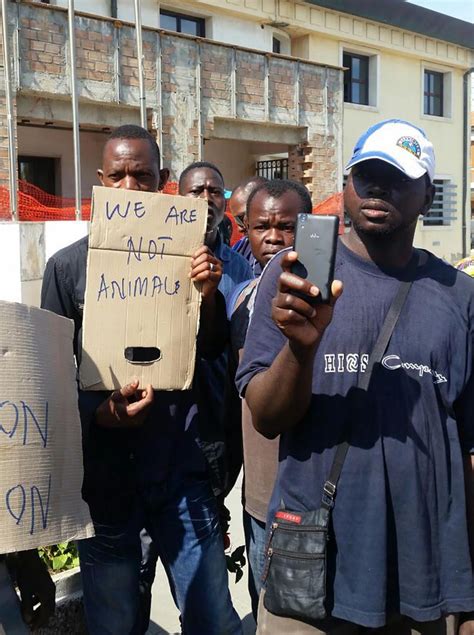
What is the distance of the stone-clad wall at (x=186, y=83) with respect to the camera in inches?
451

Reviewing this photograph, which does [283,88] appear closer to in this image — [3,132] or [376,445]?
[3,132]

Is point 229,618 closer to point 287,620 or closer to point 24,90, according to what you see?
point 287,620

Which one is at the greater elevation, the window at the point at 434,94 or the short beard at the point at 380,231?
the window at the point at 434,94

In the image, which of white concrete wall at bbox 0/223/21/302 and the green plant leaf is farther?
white concrete wall at bbox 0/223/21/302

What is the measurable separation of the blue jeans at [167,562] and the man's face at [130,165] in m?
0.99

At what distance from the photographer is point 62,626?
106 inches

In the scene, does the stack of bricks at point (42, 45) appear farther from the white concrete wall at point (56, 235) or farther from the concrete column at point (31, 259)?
the concrete column at point (31, 259)

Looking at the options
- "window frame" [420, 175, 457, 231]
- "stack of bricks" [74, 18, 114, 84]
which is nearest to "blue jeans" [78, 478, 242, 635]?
"stack of bricks" [74, 18, 114, 84]

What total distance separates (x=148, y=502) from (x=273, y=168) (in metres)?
15.9

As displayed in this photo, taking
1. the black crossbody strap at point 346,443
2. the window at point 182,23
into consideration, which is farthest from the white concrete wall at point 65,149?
the black crossbody strap at point 346,443

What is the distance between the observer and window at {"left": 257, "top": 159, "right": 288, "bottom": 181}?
1733 centimetres

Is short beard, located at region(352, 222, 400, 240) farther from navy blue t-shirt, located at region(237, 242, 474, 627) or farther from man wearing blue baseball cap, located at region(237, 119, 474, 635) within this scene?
navy blue t-shirt, located at region(237, 242, 474, 627)

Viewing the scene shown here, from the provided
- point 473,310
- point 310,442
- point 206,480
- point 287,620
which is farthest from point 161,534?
point 473,310

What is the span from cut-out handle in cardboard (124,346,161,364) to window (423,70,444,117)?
2038cm
